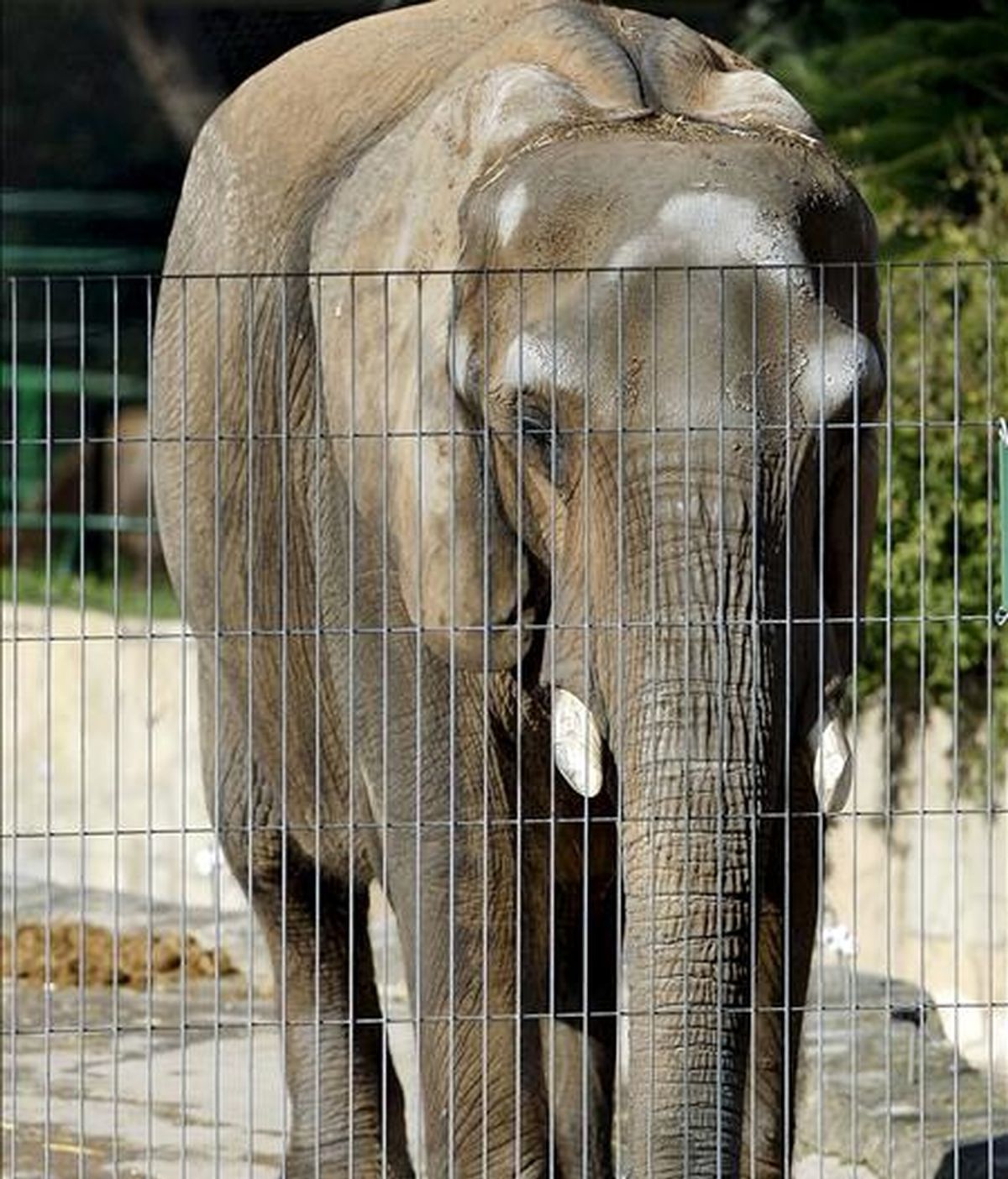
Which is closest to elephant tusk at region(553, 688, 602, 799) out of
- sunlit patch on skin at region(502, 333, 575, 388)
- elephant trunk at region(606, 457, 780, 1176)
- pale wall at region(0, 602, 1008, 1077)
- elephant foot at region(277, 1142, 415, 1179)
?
elephant trunk at region(606, 457, 780, 1176)

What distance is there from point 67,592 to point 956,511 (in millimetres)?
9941

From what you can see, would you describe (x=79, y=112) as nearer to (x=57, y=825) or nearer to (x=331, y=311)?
(x=57, y=825)

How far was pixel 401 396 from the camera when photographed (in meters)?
6.93

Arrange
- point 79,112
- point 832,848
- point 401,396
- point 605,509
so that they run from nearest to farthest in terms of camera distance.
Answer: point 605,509 < point 401,396 < point 832,848 < point 79,112

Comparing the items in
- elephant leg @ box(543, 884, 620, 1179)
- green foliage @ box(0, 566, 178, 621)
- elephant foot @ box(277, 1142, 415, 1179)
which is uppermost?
green foliage @ box(0, 566, 178, 621)

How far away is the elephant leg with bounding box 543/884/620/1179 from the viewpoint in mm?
7406

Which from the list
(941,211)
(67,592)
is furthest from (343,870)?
(67,592)

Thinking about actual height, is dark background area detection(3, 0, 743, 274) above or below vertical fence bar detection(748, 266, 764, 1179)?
above

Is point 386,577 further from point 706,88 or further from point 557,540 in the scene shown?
point 706,88

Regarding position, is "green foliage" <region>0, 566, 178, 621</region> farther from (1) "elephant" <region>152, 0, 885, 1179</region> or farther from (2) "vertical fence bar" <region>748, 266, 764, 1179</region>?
(2) "vertical fence bar" <region>748, 266, 764, 1179</region>

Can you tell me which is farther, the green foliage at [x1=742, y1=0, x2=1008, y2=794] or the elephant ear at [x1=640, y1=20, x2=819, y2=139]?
the green foliage at [x1=742, y1=0, x2=1008, y2=794]

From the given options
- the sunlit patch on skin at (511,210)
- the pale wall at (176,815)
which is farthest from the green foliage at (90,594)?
the sunlit patch on skin at (511,210)

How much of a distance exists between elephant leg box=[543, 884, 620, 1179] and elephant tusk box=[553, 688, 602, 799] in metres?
0.79

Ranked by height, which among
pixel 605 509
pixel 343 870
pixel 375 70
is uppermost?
pixel 375 70
